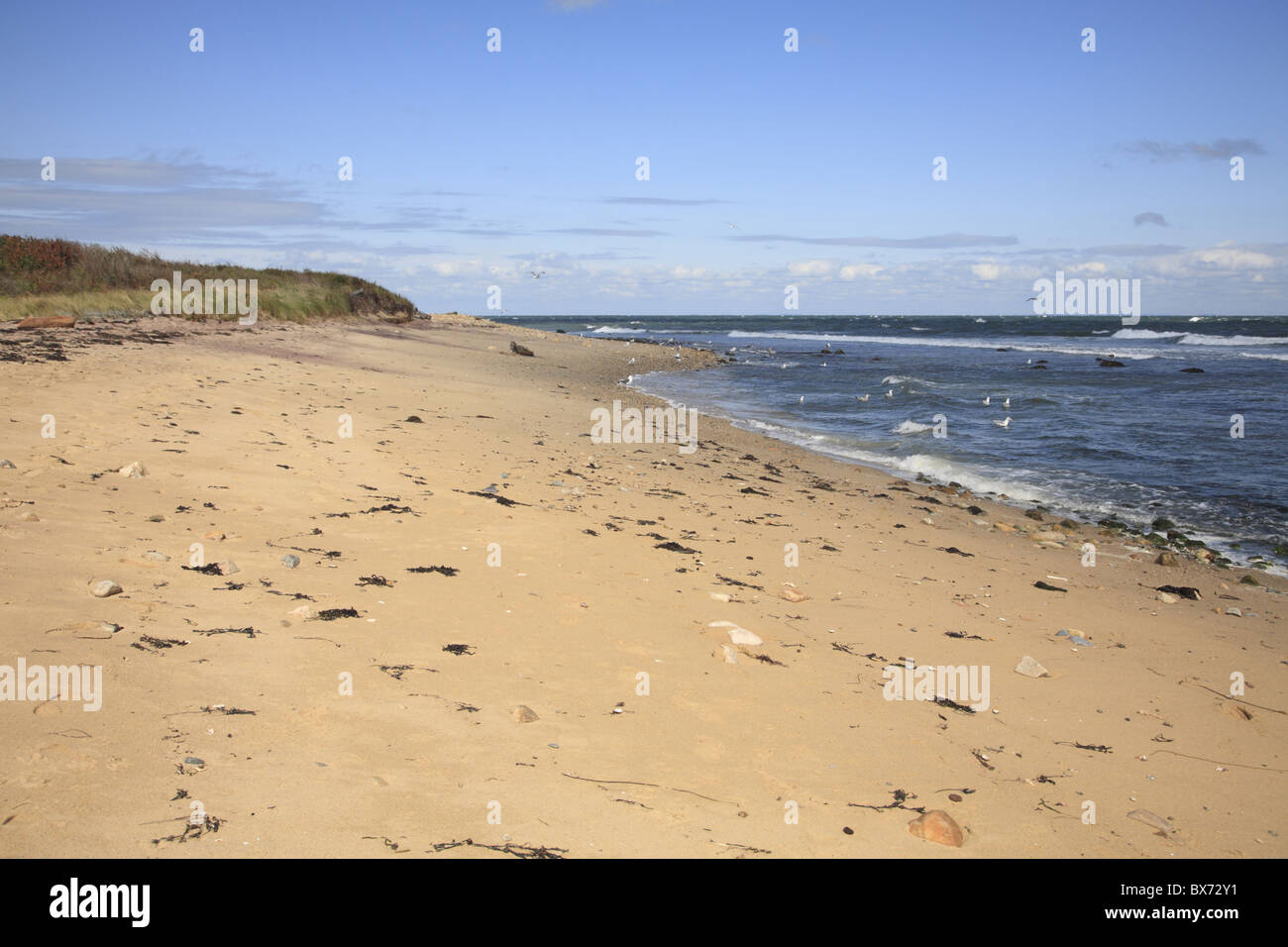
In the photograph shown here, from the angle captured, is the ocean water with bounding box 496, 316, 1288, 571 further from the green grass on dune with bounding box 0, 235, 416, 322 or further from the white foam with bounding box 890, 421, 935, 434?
the green grass on dune with bounding box 0, 235, 416, 322

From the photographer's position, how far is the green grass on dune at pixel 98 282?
57.8 feet

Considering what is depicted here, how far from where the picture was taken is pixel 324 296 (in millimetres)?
28078

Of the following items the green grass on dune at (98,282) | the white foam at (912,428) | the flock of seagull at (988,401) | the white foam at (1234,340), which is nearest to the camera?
the green grass on dune at (98,282)

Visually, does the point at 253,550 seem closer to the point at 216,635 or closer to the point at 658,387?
the point at 216,635

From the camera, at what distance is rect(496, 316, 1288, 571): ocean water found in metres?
12.2

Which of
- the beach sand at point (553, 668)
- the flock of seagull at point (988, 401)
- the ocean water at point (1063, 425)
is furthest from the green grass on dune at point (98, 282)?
the flock of seagull at point (988, 401)

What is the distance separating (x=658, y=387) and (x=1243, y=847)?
2360 cm

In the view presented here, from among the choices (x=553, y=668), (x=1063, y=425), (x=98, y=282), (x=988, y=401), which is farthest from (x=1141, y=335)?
(x=553, y=668)

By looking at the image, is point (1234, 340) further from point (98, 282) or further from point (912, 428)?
point (98, 282)

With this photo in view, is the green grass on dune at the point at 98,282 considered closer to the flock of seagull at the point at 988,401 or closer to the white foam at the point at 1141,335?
the flock of seagull at the point at 988,401

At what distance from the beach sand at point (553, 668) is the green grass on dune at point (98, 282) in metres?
9.80

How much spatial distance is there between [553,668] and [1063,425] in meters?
18.6

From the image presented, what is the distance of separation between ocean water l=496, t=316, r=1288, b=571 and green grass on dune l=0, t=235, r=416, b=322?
39.6ft

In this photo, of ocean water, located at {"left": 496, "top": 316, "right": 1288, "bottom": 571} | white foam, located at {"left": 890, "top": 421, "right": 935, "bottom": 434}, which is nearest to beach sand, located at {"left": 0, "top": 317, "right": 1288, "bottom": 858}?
ocean water, located at {"left": 496, "top": 316, "right": 1288, "bottom": 571}
